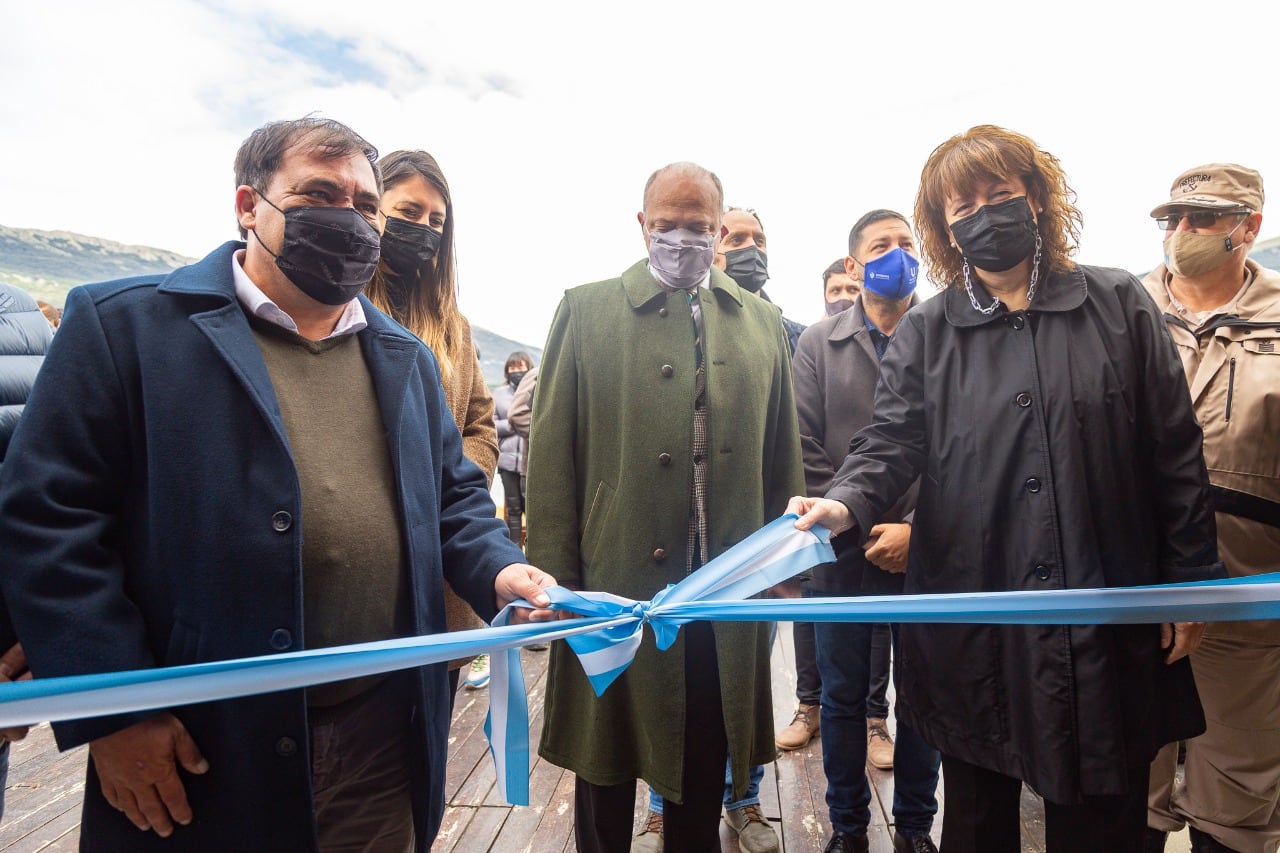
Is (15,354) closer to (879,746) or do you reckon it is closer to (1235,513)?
(879,746)

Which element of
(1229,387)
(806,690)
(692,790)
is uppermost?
(1229,387)

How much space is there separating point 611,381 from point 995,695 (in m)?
1.25

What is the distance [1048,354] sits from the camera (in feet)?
5.63

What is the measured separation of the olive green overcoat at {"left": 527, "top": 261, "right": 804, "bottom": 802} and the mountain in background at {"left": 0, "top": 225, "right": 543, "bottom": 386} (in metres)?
4.87

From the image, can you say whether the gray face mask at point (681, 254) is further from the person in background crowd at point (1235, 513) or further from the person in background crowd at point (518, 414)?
the person in background crowd at point (518, 414)

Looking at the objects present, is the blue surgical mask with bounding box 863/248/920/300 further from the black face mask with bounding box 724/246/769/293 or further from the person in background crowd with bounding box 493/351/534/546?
the person in background crowd with bounding box 493/351/534/546

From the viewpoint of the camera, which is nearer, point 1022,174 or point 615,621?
point 615,621

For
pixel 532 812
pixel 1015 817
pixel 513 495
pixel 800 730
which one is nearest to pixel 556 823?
pixel 532 812

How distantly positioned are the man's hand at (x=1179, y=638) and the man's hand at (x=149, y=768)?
6.56 ft

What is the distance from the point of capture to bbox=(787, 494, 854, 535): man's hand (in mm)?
1703

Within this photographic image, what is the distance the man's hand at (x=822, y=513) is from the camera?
1703 mm

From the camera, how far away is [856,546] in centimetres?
246

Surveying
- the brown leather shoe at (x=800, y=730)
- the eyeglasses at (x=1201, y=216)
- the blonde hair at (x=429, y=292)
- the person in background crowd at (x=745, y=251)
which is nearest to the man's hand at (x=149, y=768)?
the blonde hair at (x=429, y=292)

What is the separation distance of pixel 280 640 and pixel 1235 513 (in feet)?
9.04
